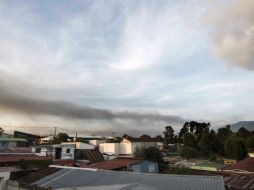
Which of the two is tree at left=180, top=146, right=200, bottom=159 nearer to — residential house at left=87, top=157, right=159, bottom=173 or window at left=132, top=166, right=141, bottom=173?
residential house at left=87, top=157, right=159, bottom=173

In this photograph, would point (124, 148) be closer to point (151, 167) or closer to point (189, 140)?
point (189, 140)

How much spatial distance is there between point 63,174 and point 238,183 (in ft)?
44.4

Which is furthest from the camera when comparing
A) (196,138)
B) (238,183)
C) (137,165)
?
(196,138)

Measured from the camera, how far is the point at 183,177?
654 inches

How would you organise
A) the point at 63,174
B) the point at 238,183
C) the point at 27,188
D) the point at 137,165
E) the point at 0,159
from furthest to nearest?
the point at 137,165 < the point at 0,159 < the point at 63,174 < the point at 238,183 < the point at 27,188

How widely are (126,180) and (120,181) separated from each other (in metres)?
0.40

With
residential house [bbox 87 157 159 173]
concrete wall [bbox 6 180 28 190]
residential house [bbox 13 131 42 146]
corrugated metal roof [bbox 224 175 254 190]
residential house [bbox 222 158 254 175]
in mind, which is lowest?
corrugated metal roof [bbox 224 175 254 190]

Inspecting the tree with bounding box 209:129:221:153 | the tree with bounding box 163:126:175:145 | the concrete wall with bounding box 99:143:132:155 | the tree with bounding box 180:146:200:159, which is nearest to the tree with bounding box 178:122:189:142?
the tree with bounding box 163:126:175:145

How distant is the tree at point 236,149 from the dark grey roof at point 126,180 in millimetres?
46655

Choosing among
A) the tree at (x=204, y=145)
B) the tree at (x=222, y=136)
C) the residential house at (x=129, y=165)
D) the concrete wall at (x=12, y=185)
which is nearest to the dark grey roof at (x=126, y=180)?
the concrete wall at (x=12, y=185)

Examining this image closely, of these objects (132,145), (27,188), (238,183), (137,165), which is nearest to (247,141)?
(132,145)

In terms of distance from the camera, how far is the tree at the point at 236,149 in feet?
190

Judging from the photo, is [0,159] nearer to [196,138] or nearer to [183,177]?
[183,177]

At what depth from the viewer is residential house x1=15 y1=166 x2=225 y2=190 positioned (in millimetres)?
14445
